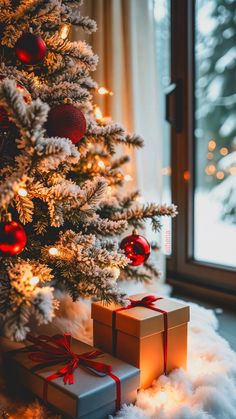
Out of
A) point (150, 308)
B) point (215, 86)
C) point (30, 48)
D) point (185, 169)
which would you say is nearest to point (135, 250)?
point (150, 308)

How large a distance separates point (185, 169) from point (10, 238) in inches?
44.1

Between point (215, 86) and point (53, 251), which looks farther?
point (215, 86)

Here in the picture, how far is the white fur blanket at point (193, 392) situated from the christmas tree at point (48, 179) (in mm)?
233

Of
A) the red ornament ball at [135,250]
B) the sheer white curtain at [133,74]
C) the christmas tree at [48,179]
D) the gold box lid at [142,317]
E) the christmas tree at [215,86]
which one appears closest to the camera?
the christmas tree at [48,179]

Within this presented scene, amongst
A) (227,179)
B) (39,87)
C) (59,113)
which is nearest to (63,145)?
(59,113)

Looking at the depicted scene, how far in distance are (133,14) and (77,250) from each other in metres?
1.16

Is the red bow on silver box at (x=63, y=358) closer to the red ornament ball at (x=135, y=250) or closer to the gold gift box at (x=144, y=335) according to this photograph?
the gold gift box at (x=144, y=335)

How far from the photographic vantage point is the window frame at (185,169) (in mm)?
1669

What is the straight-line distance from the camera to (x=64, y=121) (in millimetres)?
932

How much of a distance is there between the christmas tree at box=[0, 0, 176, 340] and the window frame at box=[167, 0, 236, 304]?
0.60 m

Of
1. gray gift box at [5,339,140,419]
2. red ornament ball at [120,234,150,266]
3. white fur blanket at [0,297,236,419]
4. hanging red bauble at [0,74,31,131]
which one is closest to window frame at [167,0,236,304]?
white fur blanket at [0,297,236,419]

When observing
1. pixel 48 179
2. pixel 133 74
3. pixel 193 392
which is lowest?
pixel 193 392

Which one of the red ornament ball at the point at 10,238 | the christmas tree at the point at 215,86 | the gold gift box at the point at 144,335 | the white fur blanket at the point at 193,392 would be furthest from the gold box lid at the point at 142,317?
the christmas tree at the point at 215,86

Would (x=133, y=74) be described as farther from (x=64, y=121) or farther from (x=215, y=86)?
(x=64, y=121)
